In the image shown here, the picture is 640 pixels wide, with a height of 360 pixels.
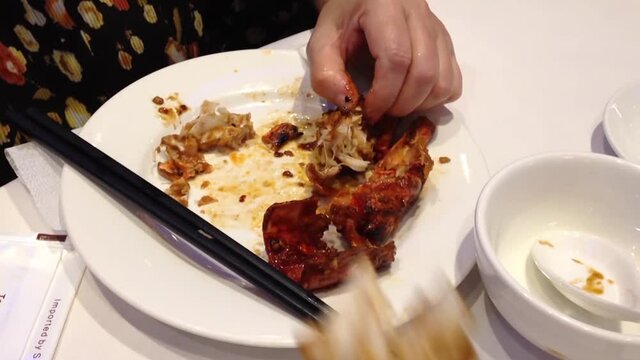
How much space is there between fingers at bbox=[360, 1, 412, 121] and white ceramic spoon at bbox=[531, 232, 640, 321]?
15.9 inches

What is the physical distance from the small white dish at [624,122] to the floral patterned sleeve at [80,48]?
1055 millimetres

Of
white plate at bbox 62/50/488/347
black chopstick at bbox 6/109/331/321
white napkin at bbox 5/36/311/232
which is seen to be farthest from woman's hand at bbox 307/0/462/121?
white napkin at bbox 5/36/311/232

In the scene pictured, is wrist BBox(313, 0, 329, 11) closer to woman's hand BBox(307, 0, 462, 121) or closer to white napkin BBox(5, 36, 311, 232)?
woman's hand BBox(307, 0, 462, 121)

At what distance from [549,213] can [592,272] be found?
12 centimetres

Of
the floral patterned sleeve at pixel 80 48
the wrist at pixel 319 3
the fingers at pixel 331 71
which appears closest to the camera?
the fingers at pixel 331 71

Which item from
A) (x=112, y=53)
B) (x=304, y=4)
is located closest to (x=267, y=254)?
(x=112, y=53)

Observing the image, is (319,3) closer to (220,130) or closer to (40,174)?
(220,130)

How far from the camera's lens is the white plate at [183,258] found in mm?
798

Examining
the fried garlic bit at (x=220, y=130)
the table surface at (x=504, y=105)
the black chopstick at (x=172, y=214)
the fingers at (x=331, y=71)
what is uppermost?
the fingers at (x=331, y=71)

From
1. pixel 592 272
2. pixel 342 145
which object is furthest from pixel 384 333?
pixel 342 145

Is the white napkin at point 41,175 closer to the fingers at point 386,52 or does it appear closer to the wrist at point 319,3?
the fingers at point 386,52

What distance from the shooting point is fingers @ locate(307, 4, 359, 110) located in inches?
44.2

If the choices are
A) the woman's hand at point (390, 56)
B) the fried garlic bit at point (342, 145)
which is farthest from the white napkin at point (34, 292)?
the woman's hand at point (390, 56)

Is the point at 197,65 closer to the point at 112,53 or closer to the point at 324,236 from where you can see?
the point at 112,53
